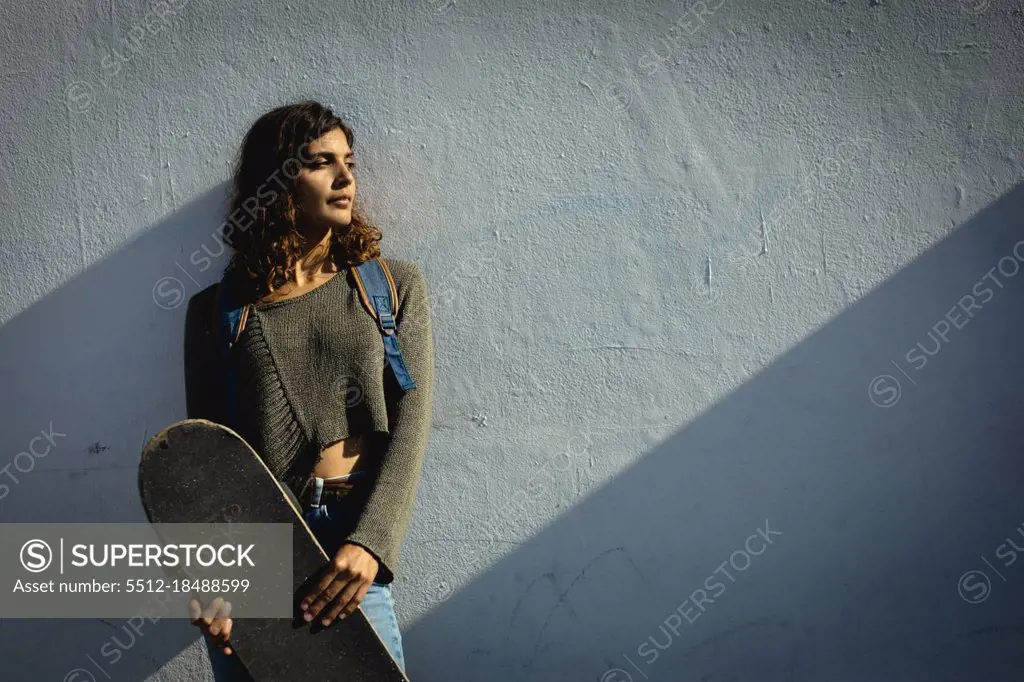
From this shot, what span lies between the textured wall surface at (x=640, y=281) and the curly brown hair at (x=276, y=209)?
22 cm

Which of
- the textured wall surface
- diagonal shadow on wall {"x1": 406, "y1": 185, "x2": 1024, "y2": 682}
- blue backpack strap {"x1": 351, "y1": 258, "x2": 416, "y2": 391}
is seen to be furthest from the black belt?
diagonal shadow on wall {"x1": 406, "y1": 185, "x2": 1024, "y2": 682}

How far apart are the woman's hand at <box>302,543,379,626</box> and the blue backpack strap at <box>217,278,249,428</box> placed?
47 cm

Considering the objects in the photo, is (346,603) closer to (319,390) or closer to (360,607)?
Answer: (360,607)

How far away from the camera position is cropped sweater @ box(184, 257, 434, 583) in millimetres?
2037

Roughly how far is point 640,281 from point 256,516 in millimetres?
1262

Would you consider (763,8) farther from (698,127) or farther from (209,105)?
(209,105)

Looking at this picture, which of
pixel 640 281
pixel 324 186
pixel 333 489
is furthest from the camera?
pixel 640 281

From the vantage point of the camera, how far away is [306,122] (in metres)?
2.16

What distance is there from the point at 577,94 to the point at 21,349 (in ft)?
6.17

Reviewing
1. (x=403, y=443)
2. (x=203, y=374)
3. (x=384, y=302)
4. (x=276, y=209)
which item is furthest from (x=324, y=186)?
(x=403, y=443)

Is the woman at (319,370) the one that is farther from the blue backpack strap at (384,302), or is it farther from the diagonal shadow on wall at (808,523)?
the diagonal shadow on wall at (808,523)

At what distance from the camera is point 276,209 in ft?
7.11

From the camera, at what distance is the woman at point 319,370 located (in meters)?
1.98

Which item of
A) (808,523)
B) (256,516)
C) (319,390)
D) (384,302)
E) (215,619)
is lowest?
(215,619)
